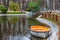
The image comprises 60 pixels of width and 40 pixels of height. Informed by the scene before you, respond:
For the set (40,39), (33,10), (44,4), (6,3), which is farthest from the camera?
(44,4)

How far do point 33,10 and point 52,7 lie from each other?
21182 millimetres

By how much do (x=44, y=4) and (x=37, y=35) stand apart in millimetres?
59094

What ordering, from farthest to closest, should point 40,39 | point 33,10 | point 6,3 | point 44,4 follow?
1. point 44,4
2. point 6,3
3. point 33,10
4. point 40,39

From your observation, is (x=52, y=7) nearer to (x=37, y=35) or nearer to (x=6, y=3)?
(x=6, y=3)

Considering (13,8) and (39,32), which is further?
(13,8)

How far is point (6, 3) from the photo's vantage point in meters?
63.2

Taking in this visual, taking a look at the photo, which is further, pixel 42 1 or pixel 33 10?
pixel 42 1

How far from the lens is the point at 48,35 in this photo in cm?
1208

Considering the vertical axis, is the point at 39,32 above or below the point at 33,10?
above

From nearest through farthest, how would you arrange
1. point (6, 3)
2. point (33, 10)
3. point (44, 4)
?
point (33, 10) → point (6, 3) → point (44, 4)

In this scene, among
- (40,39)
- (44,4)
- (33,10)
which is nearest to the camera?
(40,39)

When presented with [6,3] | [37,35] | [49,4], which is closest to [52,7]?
[49,4]

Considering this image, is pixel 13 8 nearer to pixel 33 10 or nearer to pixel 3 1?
pixel 33 10

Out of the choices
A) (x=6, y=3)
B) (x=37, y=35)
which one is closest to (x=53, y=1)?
(x=6, y=3)
